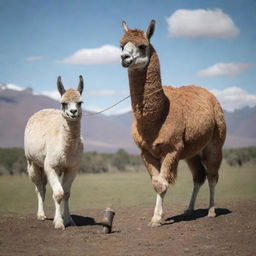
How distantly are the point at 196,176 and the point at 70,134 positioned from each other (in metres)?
3.46

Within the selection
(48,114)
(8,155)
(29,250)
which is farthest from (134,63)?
(8,155)

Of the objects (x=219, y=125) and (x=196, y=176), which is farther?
(x=196, y=176)

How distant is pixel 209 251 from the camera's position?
7258 millimetres

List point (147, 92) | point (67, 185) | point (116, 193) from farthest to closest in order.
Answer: point (116, 193)
point (67, 185)
point (147, 92)

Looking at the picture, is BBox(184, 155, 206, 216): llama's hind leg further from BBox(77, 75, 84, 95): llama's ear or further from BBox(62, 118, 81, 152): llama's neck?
BBox(77, 75, 84, 95): llama's ear

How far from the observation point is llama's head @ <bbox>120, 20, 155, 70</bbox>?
879cm

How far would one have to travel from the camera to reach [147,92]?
930cm

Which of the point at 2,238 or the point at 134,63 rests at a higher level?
the point at 134,63

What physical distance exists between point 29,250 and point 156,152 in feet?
10.3

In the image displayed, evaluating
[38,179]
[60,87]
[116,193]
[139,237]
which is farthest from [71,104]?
[116,193]

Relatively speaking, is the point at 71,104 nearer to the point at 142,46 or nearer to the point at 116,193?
the point at 142,46

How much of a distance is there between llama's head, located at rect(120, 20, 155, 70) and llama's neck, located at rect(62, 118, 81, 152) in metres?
1.58

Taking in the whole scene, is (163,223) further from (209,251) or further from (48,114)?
(48,114)

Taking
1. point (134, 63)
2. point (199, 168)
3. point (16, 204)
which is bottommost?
point (16, 204)
